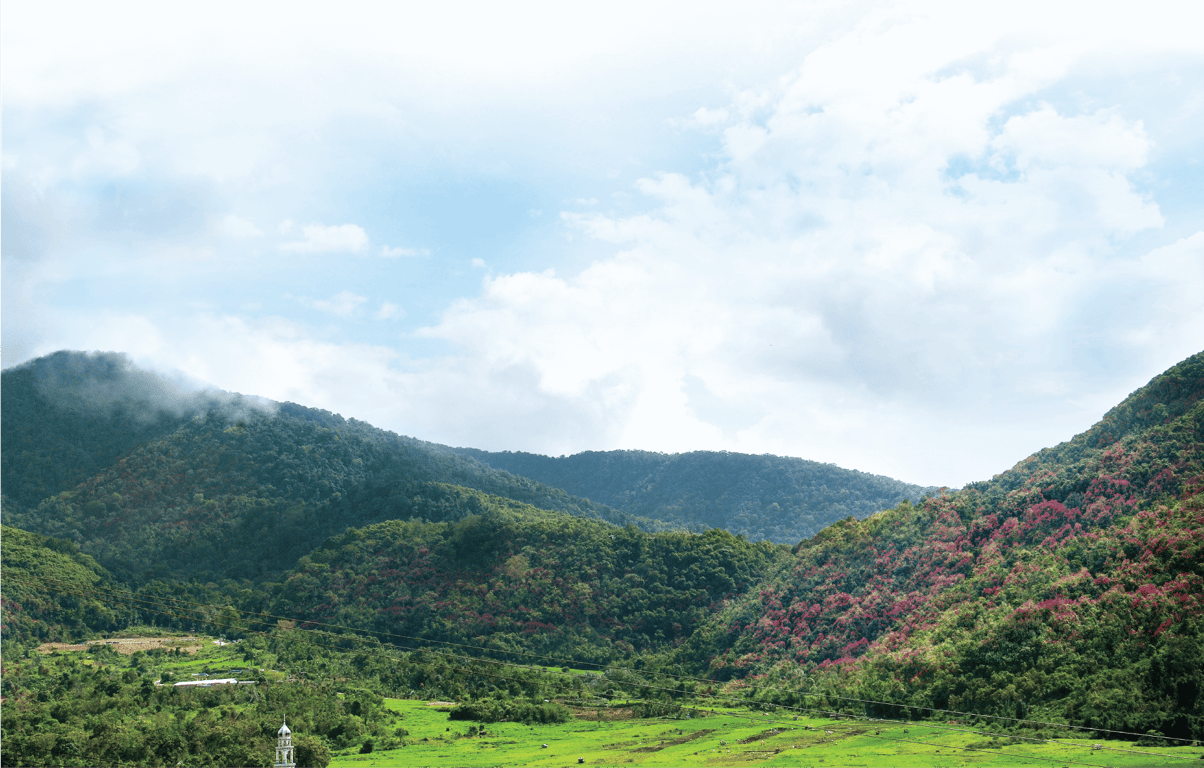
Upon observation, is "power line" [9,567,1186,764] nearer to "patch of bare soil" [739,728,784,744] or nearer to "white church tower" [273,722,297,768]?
"patch of bare soil" [739,728,784,744]

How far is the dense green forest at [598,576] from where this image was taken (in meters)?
53.6

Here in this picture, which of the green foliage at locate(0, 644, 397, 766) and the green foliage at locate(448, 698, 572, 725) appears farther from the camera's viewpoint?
the green foliage at locate(448, 698, 572, 725)

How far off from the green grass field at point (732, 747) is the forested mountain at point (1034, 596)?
432 cm

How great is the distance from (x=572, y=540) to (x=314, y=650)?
3163 centimetres

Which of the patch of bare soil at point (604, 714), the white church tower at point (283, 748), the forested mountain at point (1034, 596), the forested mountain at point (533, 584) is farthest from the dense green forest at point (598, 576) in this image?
the white church tower at point (283, 748)

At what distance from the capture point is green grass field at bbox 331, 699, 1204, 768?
42938 mm

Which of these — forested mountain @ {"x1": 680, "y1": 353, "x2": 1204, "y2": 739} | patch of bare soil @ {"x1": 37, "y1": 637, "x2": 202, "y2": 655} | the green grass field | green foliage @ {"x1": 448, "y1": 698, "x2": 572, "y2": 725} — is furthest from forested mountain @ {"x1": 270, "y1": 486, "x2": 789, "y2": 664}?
the green grass field

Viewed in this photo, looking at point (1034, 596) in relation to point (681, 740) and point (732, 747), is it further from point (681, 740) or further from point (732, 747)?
point (681, 740)

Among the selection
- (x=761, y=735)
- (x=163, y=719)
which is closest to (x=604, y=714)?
(x=761, y=735)

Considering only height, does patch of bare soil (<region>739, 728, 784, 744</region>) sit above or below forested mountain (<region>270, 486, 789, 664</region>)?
below

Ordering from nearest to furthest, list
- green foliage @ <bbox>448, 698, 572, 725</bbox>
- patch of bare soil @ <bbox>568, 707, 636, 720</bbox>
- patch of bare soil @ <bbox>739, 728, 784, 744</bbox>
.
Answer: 1. patch of bare soil @ <bbox>739, 728, 784, 744</bbox>
2. green foliage @ <bbox>448, 698, 572, 725</bbox>
3. patch of bare soil @ <bbox>568, 707, 636, 720</bbox>

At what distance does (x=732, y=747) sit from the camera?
2067 inches

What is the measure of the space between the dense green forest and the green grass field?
3.97 metres

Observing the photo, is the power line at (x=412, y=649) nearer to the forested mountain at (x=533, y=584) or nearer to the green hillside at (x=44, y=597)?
the green hillside at (x=44, y=597)
